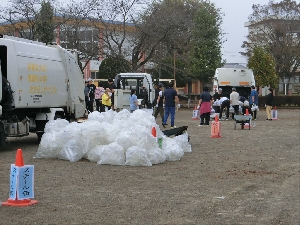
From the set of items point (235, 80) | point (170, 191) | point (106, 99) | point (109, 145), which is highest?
point (235, 80)

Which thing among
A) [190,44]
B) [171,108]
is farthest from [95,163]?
[190,44]

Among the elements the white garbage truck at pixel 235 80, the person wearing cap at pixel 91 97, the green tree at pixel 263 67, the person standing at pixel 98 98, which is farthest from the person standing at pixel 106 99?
the green tree at pixel 263 67

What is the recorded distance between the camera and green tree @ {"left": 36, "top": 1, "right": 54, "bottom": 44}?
38.2 m

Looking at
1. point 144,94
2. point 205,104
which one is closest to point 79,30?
point 144,94

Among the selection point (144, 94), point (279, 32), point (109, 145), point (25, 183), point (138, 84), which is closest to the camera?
point (25, 183)

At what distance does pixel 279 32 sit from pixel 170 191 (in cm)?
5609

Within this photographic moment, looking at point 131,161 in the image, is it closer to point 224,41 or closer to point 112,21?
point 112,21

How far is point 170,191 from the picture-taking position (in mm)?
9367

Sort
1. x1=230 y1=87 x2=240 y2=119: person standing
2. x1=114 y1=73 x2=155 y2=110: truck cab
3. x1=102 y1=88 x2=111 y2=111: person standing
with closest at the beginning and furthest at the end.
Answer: x1=102 y1=88 x2=111 y2=111: person standing, x1=230 y1=87 x2=240 y2=119: person standing, x1=114 y1=73 x2=155 y2=110: truck cab

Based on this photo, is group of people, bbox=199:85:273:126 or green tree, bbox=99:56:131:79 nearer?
group of people, bbox=199:85:273:126

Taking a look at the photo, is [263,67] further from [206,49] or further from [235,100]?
[235,100]

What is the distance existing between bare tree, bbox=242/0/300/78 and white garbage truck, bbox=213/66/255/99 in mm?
27345

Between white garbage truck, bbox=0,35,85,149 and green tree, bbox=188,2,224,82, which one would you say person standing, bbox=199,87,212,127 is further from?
green tree, bbox=188,2,224,82

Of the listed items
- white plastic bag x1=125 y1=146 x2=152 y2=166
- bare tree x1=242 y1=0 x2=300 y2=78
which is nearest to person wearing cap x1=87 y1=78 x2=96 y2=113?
white plastic bag x1=125 y1=146 x2=152 y2=166
